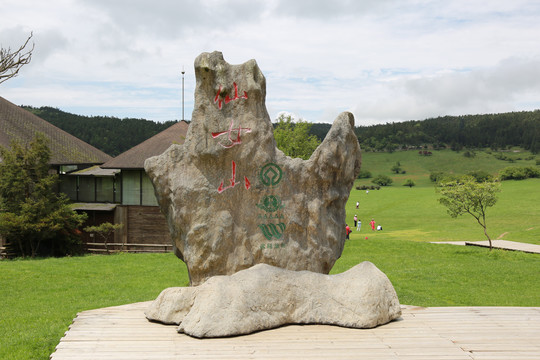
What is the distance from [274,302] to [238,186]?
2.51 metres

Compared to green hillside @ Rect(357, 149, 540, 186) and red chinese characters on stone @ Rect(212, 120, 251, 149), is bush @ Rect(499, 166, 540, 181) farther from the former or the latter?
red chinese characters on stone @ Rect(212, 120, 251, 149)

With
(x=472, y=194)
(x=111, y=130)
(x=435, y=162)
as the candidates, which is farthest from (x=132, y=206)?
(x=435, y=162)

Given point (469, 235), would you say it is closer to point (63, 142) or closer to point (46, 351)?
point (63, 142)

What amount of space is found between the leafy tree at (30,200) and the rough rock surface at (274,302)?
17.2 m

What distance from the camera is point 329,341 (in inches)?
322

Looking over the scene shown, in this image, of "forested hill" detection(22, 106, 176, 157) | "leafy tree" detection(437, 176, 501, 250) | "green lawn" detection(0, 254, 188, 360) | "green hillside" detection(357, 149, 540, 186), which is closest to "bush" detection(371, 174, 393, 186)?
"green hillside" detection(357, 149, 540, 186)

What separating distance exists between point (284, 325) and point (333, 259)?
220cm

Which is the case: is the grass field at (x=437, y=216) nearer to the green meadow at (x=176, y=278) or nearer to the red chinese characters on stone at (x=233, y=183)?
the green meadow at (x=176, y=278)

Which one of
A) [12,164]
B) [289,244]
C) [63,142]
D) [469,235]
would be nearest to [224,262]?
[289,244]

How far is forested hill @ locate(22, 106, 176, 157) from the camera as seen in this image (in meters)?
61.3

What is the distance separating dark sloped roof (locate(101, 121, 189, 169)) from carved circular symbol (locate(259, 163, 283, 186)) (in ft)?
57.1

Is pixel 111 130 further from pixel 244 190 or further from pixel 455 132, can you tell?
pixel 455 132

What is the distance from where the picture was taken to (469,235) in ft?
121

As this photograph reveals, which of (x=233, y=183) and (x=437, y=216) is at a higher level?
(x=233, y=183)
